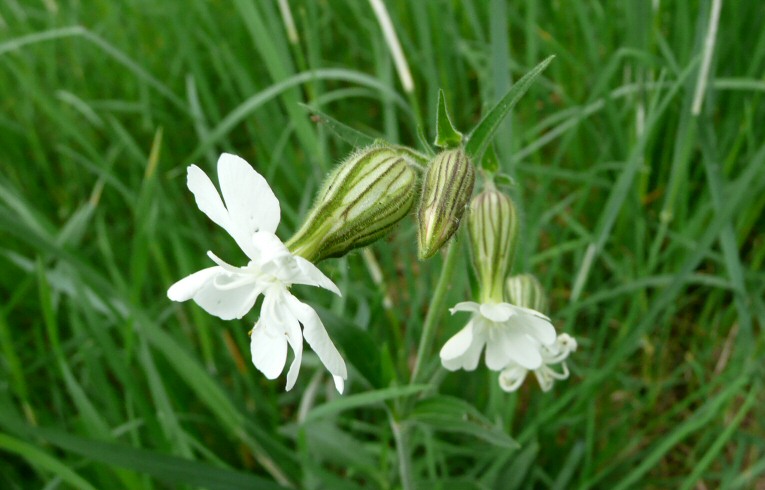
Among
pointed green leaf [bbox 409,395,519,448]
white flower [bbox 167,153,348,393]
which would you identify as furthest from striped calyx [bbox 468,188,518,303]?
white flower [bbox 167,153,348,393]

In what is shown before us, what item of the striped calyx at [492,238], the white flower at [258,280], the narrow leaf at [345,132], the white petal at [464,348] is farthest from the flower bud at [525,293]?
the white flower at [258,280]

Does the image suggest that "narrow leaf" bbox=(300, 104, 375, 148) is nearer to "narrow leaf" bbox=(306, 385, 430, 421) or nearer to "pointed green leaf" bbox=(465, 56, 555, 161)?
"pointed green leaf" bbox=(465, 56, 555, 161)

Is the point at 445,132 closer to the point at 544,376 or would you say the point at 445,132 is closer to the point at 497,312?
the point at 497,312

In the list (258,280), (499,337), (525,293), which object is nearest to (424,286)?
(525,293)

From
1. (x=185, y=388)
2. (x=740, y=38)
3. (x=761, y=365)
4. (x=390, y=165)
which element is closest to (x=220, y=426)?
(x=185, y=388)

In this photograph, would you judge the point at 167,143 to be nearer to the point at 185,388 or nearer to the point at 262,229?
the point at 185,388

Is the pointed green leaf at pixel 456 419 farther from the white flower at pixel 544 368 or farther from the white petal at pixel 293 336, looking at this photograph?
the white petal at pixel 293 336
